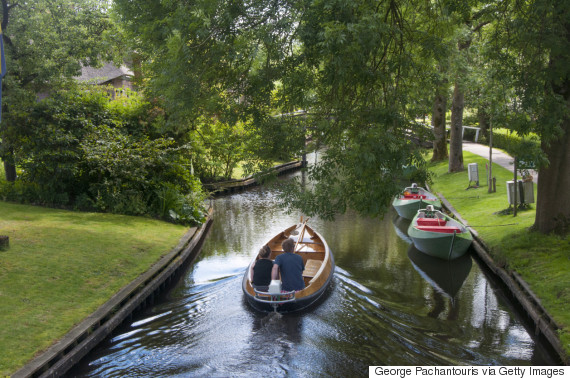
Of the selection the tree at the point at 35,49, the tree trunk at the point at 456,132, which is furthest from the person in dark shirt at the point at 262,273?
the tree trunk at the point at 456,132

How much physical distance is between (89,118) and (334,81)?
1253cm

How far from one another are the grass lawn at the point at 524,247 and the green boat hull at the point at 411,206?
43.4 inches

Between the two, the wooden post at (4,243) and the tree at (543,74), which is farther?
the wooden post at (4,243)

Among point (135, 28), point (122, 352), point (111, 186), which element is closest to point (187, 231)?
point (111, 186)

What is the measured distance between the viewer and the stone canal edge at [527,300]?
9.62 metres

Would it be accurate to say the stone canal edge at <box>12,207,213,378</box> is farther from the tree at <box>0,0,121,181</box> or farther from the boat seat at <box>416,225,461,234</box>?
the tree at <box>0,0,121,181</box>

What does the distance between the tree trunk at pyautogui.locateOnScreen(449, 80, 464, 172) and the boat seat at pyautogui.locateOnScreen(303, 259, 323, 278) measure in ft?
55.4

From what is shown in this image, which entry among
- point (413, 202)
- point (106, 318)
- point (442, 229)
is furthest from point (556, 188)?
point (106, 318)

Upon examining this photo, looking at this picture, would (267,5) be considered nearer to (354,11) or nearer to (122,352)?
(354,11)

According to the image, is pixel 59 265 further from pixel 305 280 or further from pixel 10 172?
pixel 10 172

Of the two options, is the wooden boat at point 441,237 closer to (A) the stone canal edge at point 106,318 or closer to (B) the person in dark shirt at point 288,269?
(B) the person in dark shirt at point 288,269

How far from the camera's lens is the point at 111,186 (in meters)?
20.0

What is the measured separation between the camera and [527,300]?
1152 cm

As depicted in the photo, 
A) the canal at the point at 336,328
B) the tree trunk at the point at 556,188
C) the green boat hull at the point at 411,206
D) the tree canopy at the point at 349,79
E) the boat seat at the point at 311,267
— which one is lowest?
the canal at the point at 336,328
